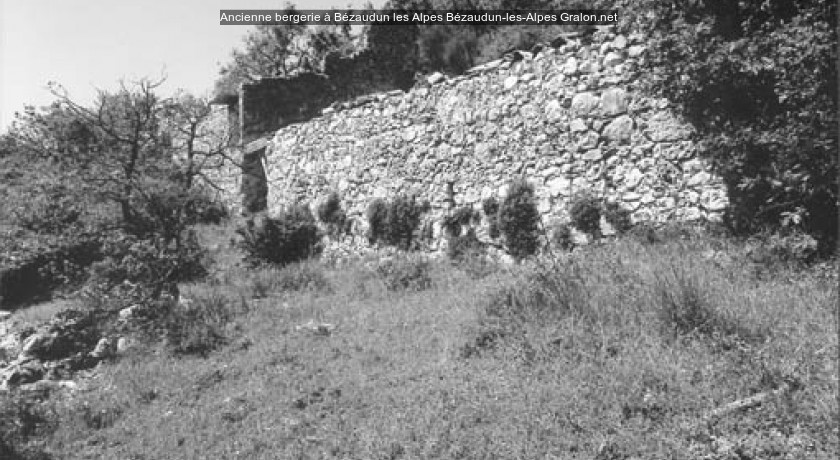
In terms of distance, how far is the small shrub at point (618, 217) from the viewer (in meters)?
7.85

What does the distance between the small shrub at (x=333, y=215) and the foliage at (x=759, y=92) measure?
273 inches

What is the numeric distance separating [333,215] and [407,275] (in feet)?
13.0

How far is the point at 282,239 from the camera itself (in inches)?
507

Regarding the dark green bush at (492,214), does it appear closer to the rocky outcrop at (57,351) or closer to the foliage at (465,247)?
the foliage at (465,247)

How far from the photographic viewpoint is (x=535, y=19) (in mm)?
18047

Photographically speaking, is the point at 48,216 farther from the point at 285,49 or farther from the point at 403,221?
the point at 285,49

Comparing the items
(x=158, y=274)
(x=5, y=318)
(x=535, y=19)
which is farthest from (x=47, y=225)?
(x=535, y=19)

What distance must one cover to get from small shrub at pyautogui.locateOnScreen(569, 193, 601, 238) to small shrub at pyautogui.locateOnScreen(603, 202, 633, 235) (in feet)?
0.44

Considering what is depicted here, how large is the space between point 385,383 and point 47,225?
1102 centimetres

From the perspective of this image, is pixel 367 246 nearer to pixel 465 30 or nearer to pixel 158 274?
pixel 158 274

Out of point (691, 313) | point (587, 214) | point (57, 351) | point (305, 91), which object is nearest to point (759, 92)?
point (587, 214)

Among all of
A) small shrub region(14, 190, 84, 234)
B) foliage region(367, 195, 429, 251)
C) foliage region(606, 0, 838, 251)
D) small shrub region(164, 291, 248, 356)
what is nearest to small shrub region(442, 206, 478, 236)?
foliage region(367, 195, 429, 251)

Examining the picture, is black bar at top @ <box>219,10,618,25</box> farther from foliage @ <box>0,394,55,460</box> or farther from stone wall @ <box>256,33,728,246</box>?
foliage @ <box>0,394,55,460</box>

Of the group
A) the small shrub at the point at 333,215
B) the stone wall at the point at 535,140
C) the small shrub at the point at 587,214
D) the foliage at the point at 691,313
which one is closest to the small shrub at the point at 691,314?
the foliage at the point at 691,313
